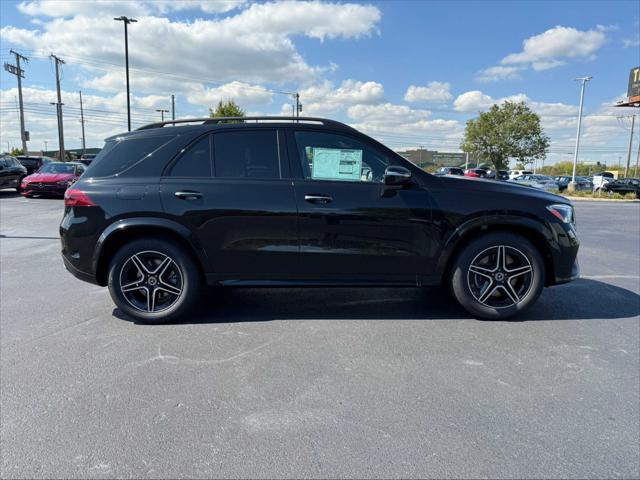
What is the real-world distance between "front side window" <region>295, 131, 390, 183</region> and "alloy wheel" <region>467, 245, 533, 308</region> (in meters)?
1.25

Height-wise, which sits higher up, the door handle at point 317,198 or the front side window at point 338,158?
the front side window at point 338,158

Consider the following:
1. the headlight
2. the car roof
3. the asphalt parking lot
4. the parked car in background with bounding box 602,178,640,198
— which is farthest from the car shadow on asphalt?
the parked car in background with bounding box 602,178,640,198

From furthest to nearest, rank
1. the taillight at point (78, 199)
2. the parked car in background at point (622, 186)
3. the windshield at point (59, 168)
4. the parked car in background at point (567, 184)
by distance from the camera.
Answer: the parked car in background at point (567, 184)
the parked car in background at point (622, 186)
the windshield at point (59, 168)
the taillight at point (78, 199)

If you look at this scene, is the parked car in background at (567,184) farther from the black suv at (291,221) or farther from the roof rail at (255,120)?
the roof rail at (255,120)

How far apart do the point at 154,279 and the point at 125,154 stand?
122 centimetres

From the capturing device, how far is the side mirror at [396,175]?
367cm

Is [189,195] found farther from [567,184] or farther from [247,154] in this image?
[567,184]

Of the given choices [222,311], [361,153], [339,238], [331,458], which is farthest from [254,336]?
[361,153]

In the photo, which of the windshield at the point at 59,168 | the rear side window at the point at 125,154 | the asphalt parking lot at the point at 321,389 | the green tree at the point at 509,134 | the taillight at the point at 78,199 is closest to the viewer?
the asphalt parking lot at the point at 321,389

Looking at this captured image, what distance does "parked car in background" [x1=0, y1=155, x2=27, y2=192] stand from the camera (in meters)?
16.6

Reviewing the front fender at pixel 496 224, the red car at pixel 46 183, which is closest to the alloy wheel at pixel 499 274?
the front fender at pixel 496 224

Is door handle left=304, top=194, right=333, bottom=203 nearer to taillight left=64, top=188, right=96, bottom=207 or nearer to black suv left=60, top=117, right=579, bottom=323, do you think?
black suv left=60, top=117, right=579, bottom=323

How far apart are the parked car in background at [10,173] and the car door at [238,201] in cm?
1711

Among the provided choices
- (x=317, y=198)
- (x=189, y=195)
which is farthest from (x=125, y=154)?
(x=317, y=198)
